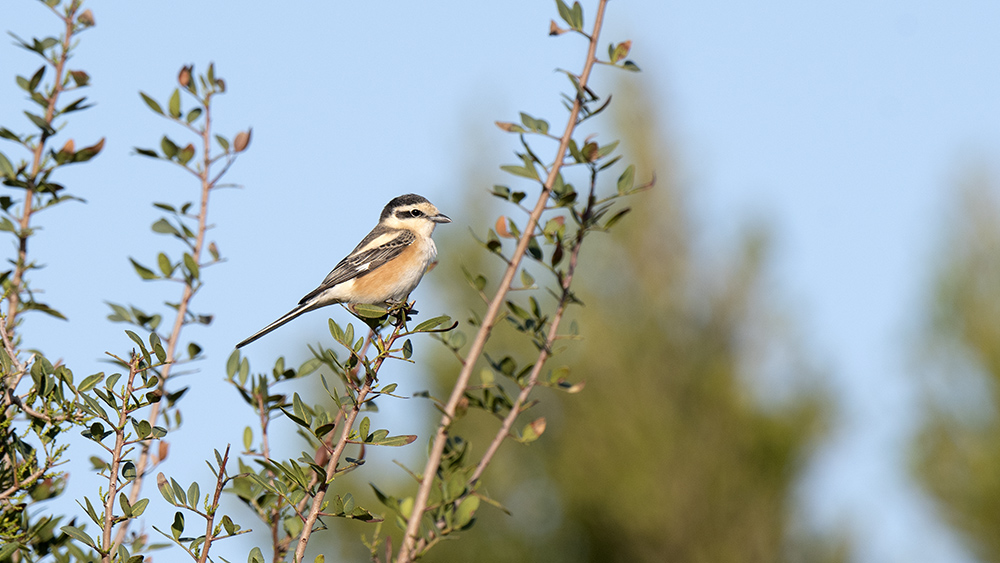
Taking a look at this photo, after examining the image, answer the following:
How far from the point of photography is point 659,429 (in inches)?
510

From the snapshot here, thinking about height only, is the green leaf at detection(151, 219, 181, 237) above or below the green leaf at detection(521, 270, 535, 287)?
above

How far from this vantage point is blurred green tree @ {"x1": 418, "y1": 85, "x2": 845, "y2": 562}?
A: 41.9 feet

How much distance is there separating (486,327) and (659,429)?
11.0 metres

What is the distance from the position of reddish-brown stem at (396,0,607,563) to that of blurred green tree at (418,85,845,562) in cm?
1041

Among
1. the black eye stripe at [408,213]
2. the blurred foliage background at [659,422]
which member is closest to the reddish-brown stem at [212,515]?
the black eye stripe at [408,213]

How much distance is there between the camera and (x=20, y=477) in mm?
2549

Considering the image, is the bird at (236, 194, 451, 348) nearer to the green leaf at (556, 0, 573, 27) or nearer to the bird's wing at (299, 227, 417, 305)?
the bird's wing at (299, 227, 417, 305)

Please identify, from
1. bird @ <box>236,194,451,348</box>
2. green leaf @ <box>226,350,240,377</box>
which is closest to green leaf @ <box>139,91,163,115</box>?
green leaf @ <box>226,350,240,377</box>

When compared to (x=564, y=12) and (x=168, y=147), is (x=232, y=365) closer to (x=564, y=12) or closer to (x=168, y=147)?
(x=168, y=147)

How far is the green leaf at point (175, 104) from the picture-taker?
316cm

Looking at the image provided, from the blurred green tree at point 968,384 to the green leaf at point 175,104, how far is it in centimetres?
1178

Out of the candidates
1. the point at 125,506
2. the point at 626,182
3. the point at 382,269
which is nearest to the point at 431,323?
the point at 626,182

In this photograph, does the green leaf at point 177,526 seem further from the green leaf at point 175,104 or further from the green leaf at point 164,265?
the green leaf at point 175,104

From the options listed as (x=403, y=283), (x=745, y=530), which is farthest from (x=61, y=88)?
(x=745, y=530)
